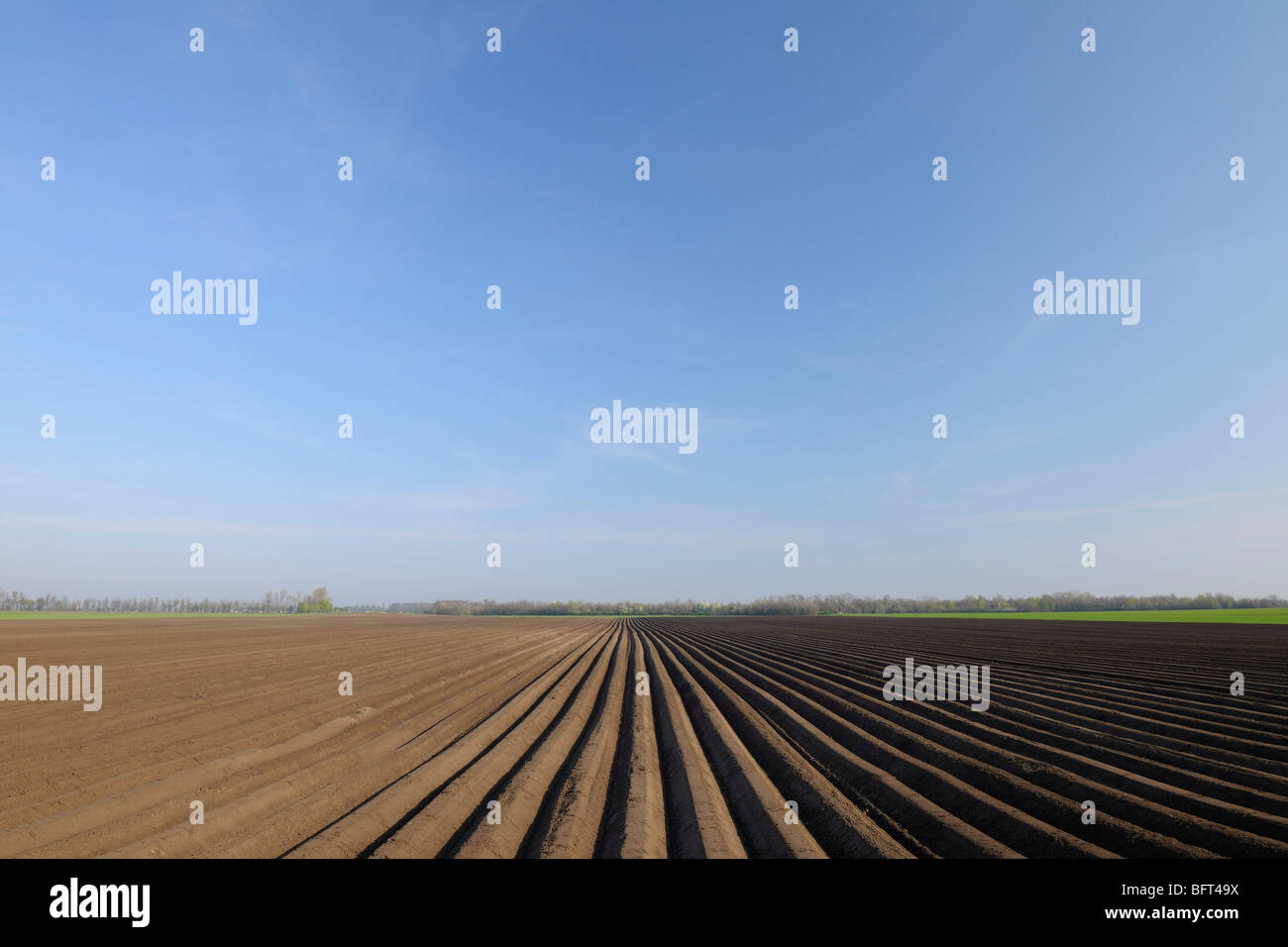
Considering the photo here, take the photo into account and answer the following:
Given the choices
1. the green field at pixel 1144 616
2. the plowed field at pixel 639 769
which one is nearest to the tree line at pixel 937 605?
the green field at pixel 1144 616

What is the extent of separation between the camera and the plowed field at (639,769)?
5.37 meters

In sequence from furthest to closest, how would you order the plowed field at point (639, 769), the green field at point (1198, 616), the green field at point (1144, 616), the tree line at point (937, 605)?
the tree line at point (937, 605), the green field at point (1144, 616), the green field at point (1198, 616), the plowed field at point (639, 769)

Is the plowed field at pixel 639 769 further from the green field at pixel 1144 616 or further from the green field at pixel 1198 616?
the green field at pixel 1144 616

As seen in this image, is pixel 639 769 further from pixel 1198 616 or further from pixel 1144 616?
pixel 1144 616

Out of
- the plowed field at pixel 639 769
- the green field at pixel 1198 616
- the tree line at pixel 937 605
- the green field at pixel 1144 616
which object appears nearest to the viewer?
the plowed field at pixel 639 769

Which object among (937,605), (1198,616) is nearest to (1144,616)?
(1198,616)

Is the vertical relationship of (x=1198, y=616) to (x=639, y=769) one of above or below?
below

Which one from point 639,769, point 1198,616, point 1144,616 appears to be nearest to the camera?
point 639,769

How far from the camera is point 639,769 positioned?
7.64 m

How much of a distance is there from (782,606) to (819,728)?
122 meters

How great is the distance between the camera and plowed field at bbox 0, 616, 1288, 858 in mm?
5367

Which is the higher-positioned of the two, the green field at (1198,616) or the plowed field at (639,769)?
the plowed field at (639,769)
